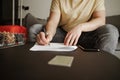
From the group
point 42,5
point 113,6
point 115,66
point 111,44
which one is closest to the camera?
point 115,66

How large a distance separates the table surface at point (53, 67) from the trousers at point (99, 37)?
11.1 inches

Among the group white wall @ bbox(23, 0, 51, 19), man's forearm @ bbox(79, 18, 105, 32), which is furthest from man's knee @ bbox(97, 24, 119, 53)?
white wall @ bbox(23, 0, 51, 19)

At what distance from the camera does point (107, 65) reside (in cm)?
74

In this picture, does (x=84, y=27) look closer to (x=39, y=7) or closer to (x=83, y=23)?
(x=83, y=23)

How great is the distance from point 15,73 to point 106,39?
707mm

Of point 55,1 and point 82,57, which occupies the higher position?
point 55,1

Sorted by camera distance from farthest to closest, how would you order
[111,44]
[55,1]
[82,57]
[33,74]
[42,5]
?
1. [42,5]
2. [55,1]
3. [111,44]
4. [82,57]
5. [33,74]

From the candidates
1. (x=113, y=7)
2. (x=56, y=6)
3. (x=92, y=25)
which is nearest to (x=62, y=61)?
(x=92, y=25)

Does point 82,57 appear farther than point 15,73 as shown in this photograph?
Yes

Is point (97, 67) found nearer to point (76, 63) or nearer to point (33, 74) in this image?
point (76, 63)

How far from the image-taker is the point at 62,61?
2.54 ft

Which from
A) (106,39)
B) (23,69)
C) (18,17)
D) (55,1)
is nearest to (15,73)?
(23,69)

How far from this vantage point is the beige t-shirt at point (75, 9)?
1.47m

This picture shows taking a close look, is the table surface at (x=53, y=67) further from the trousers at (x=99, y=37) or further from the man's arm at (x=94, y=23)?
the man's arm at (x=94, y=23)
